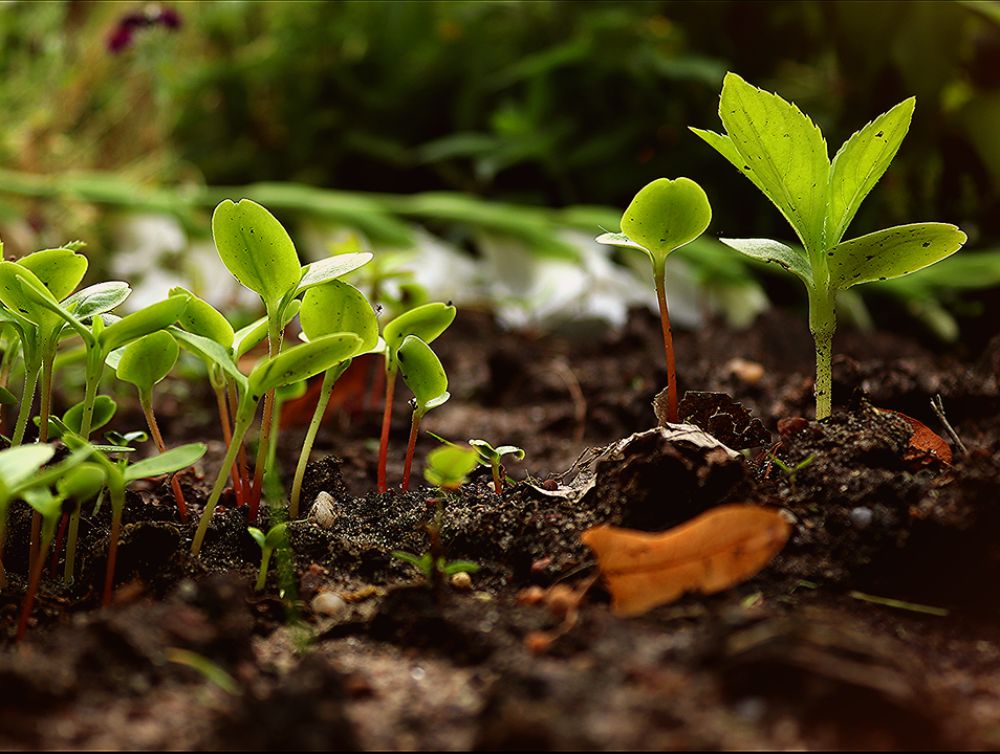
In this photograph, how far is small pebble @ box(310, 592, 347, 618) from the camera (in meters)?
0.71

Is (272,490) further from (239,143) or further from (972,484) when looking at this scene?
(239,143)

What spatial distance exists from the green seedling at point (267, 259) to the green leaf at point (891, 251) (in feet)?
1.24

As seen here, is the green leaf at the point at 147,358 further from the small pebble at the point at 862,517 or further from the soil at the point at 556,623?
the small pebble at the point at 862,517

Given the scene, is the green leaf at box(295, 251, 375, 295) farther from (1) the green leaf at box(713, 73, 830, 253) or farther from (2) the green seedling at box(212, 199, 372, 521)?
(1) the green leaf at box(713, 73, 830, 253)

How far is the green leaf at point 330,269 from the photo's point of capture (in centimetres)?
75

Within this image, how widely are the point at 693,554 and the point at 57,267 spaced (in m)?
0.53

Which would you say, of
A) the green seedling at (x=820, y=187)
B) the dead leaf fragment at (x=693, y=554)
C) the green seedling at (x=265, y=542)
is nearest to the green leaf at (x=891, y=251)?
the green seedling at (x=820, y=187)

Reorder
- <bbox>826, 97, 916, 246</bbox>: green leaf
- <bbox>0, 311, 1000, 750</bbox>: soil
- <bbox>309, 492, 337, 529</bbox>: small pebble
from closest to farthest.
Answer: <bbox>0, 311, 1000, 750</bbox>: soil, <bbox>826, 97, 916, 246</bbox>: green leaf, <bbox>309, 492, 337, 529</bbox>: small pebble

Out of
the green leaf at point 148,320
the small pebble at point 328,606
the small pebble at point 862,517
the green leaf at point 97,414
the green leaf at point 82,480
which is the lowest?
the small pebble at point 328,606

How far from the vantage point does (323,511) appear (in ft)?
2.77

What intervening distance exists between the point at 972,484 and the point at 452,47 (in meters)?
2.14

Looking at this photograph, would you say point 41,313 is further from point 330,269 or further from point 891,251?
point 891,251

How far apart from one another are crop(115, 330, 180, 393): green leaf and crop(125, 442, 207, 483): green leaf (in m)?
0.15

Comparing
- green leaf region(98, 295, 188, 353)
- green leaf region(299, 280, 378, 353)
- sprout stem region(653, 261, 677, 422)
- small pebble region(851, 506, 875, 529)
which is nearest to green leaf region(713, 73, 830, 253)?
sprout stem region(653, 261, 677, 422)
